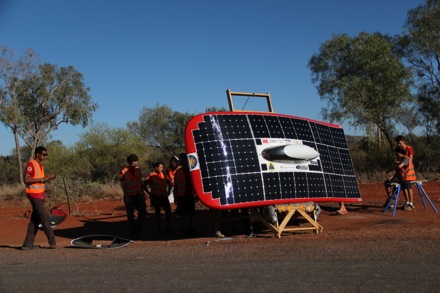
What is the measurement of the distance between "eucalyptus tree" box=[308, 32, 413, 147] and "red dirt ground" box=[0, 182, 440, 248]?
8.37 metres

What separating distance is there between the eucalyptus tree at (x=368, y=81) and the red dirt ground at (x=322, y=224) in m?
8.37

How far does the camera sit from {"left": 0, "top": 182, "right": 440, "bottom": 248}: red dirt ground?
9.45 m

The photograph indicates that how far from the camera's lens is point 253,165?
966cm

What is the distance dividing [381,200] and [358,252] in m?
8.82

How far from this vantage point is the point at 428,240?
8219mm

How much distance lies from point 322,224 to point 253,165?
288cm

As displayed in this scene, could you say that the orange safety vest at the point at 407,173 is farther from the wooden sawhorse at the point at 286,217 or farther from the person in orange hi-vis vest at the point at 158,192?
the person in orange hi-vis vest at the point at 158,192

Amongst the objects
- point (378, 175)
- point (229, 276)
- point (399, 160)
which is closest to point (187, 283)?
point (229, 276)

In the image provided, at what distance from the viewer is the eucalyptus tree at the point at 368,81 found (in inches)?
999

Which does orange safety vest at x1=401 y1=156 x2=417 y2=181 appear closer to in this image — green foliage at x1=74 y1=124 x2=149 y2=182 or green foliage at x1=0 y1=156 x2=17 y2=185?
green foliage at x1=74 y1=124 x2=149 y2=182

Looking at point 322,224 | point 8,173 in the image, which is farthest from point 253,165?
point 8,173

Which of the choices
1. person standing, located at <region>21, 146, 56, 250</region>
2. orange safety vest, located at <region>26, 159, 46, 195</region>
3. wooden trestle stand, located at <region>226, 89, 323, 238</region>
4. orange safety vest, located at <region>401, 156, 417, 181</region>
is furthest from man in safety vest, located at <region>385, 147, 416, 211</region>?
orange safety vest, located at <region>26, 159, 46, 195</region>

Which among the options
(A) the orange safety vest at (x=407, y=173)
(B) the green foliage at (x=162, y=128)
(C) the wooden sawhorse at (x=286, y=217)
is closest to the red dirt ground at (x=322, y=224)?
(C) the wooden sawhorse at (x=286, y=217)

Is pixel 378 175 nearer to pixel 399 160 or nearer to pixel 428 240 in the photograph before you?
pixel 399 160
